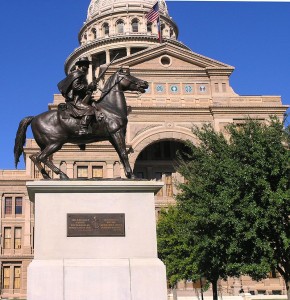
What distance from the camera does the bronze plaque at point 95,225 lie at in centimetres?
1250

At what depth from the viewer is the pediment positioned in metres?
56.1

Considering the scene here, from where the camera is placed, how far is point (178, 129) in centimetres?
5416

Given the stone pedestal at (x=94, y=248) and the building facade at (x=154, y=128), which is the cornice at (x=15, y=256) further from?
the stone pedestal at (x=94, y=248)

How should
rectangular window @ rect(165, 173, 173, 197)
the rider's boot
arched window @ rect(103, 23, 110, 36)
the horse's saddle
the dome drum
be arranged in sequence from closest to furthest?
the rider's boot
the horse's saddle
rectangular window @ rect(165, 173, 173, 197)
the dome drum
arched window @ rect(103, 23, 110, 36)

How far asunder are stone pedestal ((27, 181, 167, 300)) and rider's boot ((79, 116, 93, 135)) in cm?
141

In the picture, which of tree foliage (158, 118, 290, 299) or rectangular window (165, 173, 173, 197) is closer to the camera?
tree foliage (158, 118, 290, 299)

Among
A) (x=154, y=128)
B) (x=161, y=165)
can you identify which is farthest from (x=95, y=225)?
(x=161, y=165)

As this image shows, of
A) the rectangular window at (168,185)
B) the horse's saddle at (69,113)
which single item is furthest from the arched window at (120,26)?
the horse's saddle at (69,113)

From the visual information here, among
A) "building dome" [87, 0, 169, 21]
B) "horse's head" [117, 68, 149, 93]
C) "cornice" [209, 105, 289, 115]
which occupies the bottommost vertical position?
"horse's head" [117, 68, 149, 93]

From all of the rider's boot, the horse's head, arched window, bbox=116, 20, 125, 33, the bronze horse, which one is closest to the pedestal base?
the bronze horse

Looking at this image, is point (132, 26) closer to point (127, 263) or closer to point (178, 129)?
point (178, 129)

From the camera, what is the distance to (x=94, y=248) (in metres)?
12.5

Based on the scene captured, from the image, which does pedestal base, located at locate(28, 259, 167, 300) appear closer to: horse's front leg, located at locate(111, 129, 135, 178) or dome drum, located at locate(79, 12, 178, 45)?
horse's front leg, located at locate(111, 129, 135, 178)

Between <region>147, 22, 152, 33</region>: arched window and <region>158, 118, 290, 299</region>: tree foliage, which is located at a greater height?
<region>147, 22, 152, 33</region>: arched window
